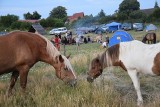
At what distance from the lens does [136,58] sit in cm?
592

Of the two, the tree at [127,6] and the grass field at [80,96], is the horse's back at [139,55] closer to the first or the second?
the grass field at [80,96]

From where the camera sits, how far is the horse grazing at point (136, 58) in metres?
5.75

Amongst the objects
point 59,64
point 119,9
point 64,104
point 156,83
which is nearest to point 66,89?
point 59,64

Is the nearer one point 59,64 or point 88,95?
point 88,95

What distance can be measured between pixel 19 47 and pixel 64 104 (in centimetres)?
175

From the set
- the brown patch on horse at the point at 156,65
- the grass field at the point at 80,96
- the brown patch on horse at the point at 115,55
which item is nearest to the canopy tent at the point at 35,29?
the grass field at the point at 80,96

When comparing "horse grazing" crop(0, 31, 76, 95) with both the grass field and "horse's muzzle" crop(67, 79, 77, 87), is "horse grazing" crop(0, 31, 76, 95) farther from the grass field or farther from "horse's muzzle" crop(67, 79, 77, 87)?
"horse's muzzle" crop(67, 79, 77, 87)

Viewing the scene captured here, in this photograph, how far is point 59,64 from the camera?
6.35 metres

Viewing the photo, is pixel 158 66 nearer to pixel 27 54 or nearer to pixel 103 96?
pixel 103 96

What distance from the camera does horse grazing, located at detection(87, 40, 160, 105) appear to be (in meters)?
5.75

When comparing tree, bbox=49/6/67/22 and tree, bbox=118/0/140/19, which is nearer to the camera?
tree, bbox=118/0/140/19

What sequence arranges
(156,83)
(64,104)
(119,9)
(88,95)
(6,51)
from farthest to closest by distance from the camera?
(119,9)
(156,83)
(6,51)
(88,95)
(64,104)

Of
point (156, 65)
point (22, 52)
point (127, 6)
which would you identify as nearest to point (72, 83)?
point (22, 52)

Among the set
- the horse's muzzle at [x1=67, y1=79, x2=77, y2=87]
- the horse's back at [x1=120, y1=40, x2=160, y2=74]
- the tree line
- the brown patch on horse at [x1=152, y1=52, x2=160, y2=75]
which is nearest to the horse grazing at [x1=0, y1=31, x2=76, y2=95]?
the horse's muzzle at [x1=67, y1=79, x2=77, y2=87]
